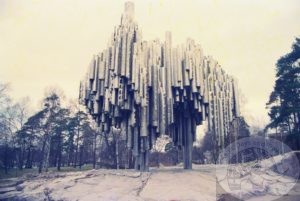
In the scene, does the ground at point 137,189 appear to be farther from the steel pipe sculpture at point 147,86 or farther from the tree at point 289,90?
the tree at point 289,90

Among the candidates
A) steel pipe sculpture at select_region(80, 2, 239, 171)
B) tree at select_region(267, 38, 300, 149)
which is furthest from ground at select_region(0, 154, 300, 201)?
tree at select_region(267, 38, 300, 149)

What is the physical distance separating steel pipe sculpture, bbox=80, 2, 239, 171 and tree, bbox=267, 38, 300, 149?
46.0ft

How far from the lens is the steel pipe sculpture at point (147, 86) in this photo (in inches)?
598

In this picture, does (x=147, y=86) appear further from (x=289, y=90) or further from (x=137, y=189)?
(x=289, y=90)

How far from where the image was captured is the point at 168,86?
15469 mm

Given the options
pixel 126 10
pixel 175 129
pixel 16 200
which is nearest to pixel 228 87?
pixel 175 129

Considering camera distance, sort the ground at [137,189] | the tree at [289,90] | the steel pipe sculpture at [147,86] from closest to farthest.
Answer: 1. the ground at [137,189]
2. the steel pipe sculpture at [147,86]
3. the tree at [289,90]

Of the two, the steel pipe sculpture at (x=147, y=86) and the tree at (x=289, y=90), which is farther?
Answer: the tree at (x=289, y=90)

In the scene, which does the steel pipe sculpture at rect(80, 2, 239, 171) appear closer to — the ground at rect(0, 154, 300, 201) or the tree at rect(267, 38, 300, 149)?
the ground at rect(0, 154, 300, 201)

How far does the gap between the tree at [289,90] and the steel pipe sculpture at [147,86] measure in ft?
46.0

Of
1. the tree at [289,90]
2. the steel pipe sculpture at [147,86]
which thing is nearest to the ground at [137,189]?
the steel pipe sculpture at [147,86]

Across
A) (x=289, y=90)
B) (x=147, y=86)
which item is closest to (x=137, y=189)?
(x=147, y=86)

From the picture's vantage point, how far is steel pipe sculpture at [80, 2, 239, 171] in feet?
49.8

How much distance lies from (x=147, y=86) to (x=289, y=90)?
64.7 ft
